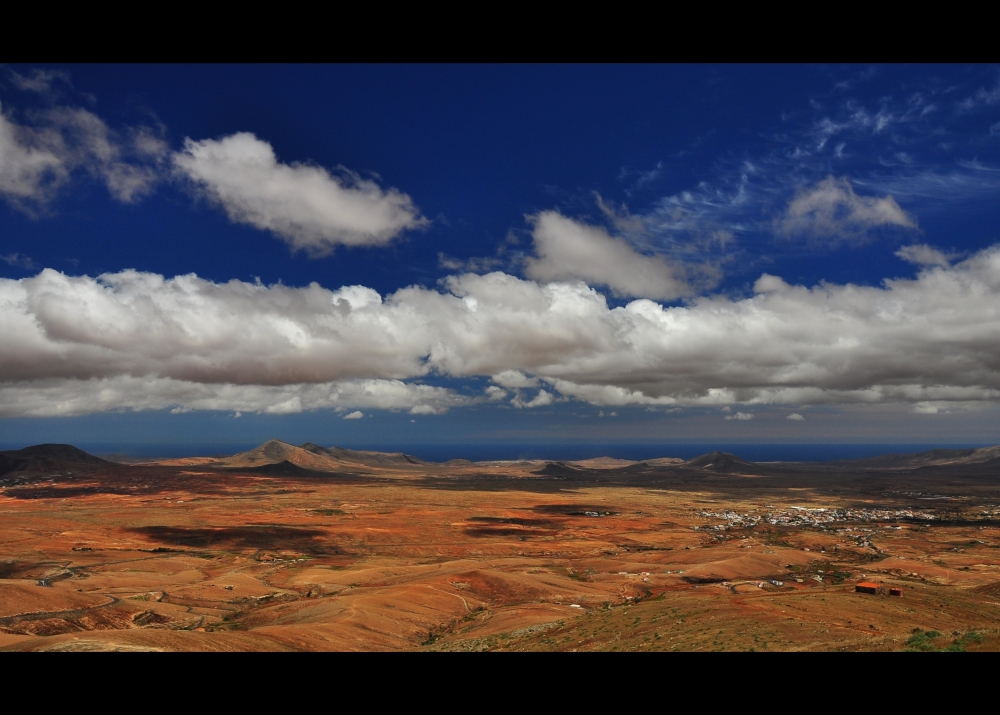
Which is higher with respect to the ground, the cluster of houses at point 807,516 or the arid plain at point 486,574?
the arid plain at point 486,574

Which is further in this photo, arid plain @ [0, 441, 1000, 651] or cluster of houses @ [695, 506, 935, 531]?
cluster of houses @ [695, 506, 935, 531]

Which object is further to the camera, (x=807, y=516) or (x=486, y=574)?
(x=807, y=516)

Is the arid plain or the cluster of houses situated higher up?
the arid plain

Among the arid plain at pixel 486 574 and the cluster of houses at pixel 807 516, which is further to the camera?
the cluster of houses at pixel 807 516
